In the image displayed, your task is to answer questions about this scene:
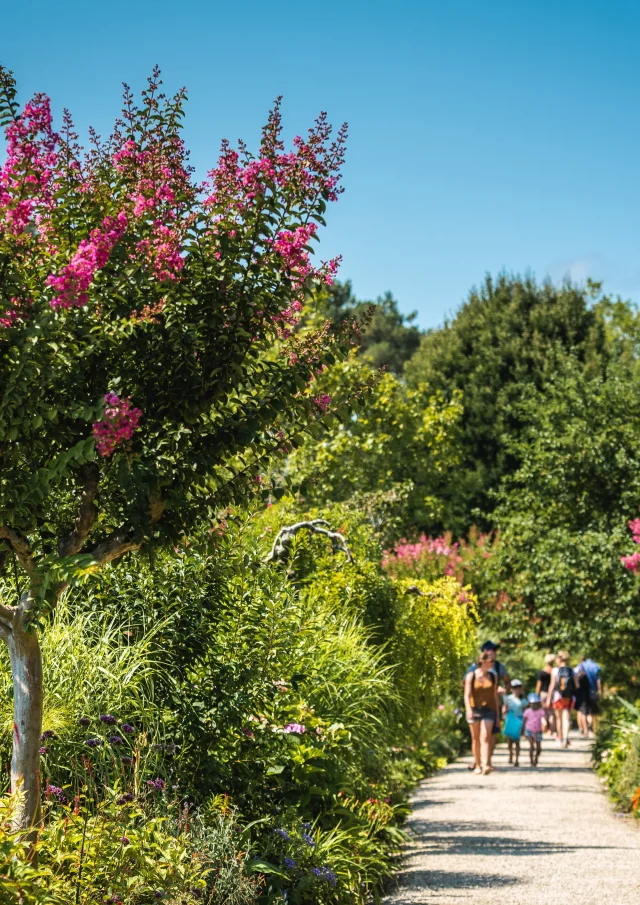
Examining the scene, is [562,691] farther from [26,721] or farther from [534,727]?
[26,721]

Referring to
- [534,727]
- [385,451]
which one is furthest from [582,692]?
[385,451]

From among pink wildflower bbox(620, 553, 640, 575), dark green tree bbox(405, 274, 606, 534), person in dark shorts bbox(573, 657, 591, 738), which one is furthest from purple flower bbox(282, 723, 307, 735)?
dark green tree bbox(405, 274, 606, 534)

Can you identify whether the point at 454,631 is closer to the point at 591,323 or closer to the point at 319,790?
the point at 319,790

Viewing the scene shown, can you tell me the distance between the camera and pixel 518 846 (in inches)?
338

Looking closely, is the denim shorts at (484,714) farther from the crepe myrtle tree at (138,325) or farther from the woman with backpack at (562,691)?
the crepe myrtle tree at (138,325)

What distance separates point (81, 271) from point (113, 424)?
59cm

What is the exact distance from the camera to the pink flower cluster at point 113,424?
3846 millimetres

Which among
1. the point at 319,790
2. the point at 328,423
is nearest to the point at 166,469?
the point at 328,423

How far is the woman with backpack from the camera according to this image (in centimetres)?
1783

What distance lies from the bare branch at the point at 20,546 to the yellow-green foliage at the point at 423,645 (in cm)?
562

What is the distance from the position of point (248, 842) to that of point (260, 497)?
194 cm

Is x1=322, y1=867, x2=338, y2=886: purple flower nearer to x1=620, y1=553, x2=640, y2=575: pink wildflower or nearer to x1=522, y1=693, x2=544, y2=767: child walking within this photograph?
x1=620, y1=553, x2=640, y2=575: pink wildflower

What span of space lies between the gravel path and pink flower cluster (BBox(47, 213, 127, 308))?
4.57 meters

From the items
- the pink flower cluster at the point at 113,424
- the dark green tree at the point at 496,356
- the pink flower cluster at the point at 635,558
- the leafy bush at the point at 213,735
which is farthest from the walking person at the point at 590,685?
the pink flower cluster at the point at 113,424
